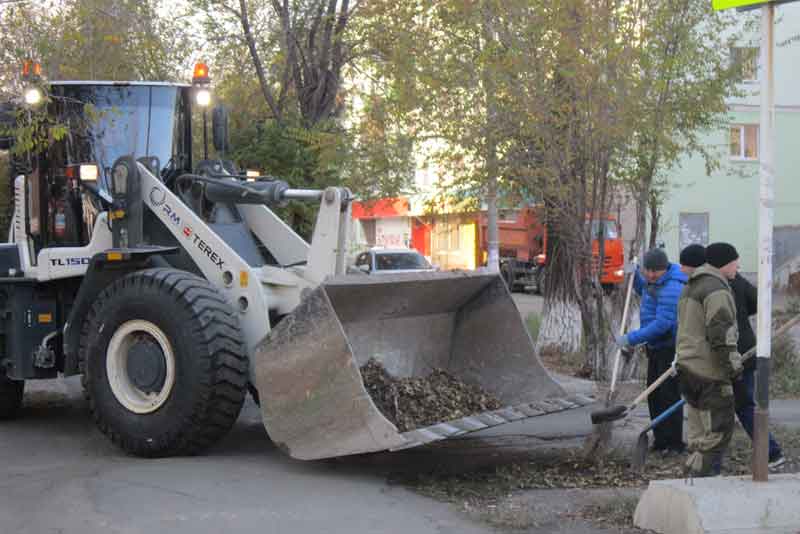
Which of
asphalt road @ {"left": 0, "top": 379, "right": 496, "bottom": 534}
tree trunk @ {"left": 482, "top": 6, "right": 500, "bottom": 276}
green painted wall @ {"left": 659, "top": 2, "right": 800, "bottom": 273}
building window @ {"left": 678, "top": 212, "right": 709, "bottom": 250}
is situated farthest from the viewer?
building window @ {"left": 678, "top": 212, "right": 709, "bottom": 250}

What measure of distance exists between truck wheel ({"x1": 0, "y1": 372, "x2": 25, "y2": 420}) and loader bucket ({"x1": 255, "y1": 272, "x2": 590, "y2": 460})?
3962mm

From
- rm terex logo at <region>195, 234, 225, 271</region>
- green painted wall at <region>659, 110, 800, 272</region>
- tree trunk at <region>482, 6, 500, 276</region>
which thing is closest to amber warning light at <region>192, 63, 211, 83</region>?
rm terex logo at <region>195, 234, 225, 271</region>

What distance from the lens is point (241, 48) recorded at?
A: 19.2 metres

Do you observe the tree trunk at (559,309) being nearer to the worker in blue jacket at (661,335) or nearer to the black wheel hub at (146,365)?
the worker in blue jacket at (661,335)

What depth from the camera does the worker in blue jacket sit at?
28.6ft

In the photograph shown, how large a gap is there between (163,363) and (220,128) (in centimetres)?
269

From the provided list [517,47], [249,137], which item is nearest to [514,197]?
[517,47]

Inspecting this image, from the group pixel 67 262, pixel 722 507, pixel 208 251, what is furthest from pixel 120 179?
pixel 722 507

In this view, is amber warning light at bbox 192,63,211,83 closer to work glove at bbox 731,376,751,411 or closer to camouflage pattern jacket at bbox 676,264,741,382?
camouflage pattern jacket at bbox 676,264,741,382

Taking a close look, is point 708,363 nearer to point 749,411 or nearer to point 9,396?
point 749,411

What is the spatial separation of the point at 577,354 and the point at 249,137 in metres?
6.72

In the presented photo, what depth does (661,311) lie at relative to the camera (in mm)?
8766

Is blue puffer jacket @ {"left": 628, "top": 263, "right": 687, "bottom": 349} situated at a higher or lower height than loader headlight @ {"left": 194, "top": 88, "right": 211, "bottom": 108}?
lower

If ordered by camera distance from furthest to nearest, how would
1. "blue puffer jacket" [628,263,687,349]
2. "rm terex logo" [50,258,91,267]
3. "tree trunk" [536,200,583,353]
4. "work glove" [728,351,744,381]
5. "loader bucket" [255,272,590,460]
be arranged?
"tree trunk" [536,200,583,353] < "rm terex logo" [50,258,91,267] < "blue puffer jacket" [628,263,687,349] < "loader bucket" [255,272,590,460] < "work glove" [728,351,744,381]
